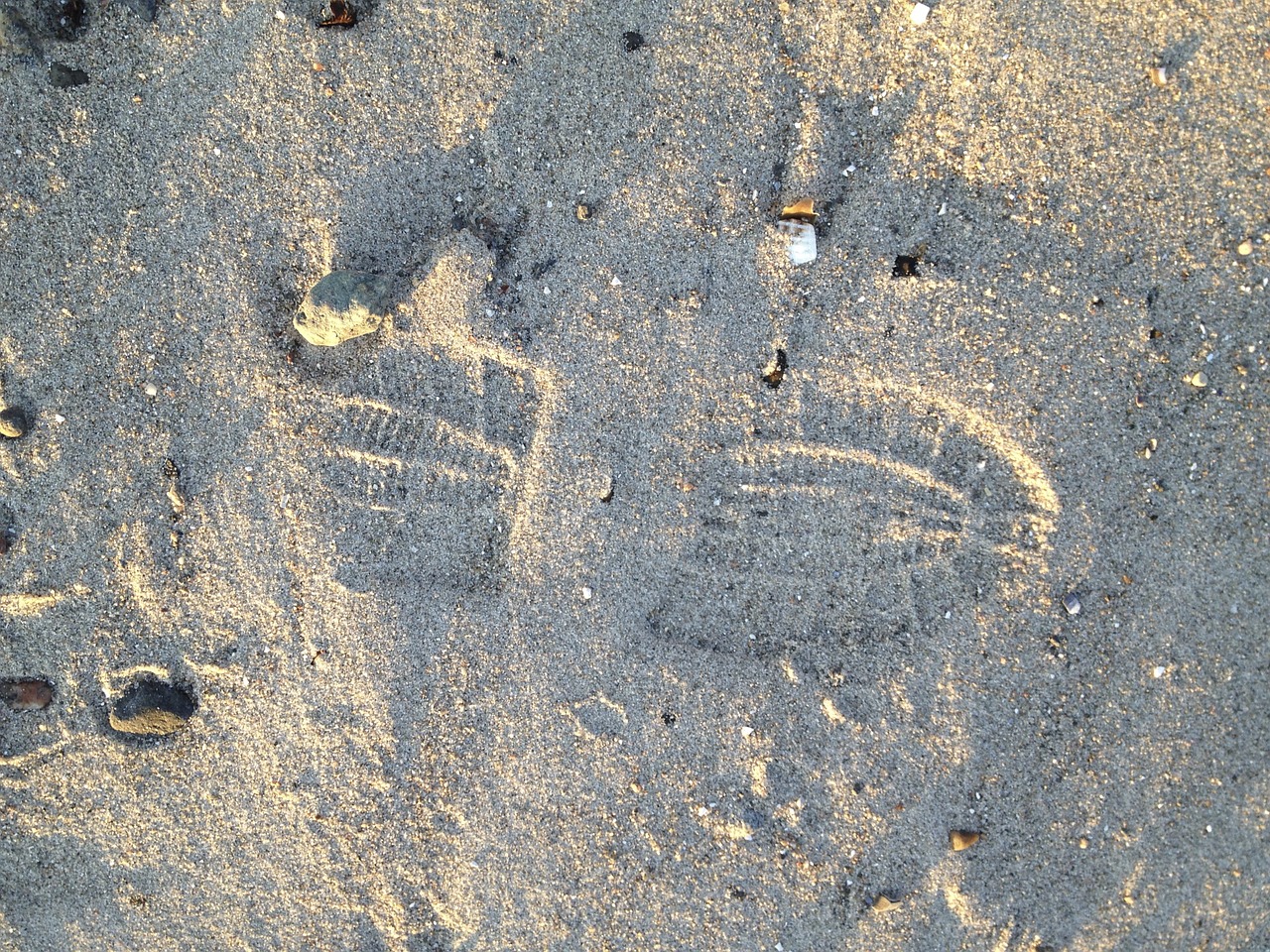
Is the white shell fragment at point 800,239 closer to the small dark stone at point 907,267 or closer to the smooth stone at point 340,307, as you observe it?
the small dark stone at point 907,267

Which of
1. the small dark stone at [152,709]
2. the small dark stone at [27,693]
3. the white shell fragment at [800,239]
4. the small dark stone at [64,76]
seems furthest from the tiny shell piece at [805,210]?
the small dark stone at [27,693]

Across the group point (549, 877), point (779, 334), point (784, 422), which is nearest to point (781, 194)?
point (779, 334)

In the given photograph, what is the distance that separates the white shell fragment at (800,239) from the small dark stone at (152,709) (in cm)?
264

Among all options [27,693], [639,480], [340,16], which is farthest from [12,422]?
[639,480]

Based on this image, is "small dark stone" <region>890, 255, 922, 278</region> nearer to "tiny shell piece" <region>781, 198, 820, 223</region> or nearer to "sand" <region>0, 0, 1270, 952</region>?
"sand" <region>0, 0, 1270, 952</region>

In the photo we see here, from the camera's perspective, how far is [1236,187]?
237cm

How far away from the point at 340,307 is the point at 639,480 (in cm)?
117

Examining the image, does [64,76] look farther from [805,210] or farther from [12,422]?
[805,210]

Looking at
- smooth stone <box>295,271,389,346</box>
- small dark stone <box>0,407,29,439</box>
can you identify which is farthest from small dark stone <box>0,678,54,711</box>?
smooth stone <box>295,271,389,346</box>

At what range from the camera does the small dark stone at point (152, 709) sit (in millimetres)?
2645

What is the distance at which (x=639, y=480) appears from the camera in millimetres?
2547

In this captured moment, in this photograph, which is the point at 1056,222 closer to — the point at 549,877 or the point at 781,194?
the point at 781,194

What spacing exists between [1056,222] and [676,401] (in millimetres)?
1367

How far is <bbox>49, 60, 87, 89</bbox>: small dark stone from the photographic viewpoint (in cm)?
258
